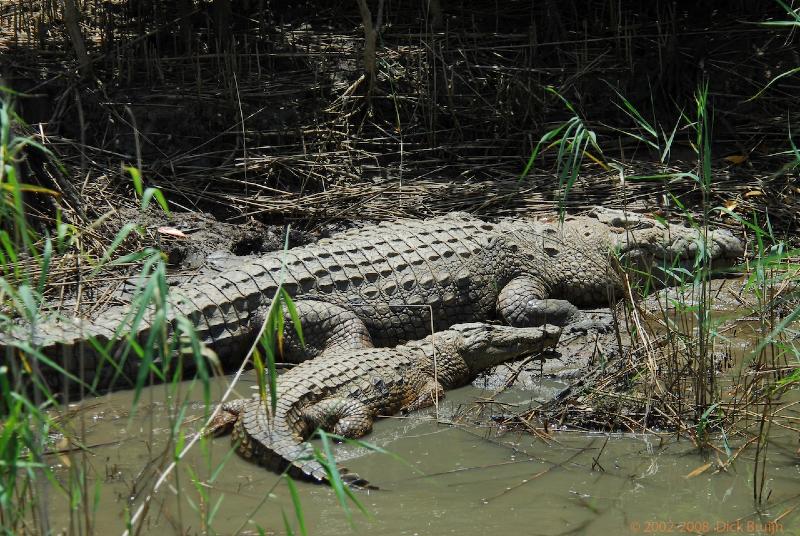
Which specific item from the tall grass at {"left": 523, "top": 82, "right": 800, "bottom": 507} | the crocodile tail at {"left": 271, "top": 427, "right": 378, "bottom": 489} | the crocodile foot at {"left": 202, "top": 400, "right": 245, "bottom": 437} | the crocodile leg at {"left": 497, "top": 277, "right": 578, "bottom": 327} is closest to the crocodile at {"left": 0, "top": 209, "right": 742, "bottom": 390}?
the crocodile leg at {"left": 497, "top": 277, "right": 578, "bottom": 327}

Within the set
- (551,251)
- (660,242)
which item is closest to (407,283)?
(551,251)

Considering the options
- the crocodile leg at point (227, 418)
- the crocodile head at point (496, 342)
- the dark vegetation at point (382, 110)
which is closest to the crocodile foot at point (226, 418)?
the crocodile leg at point (227, 418)

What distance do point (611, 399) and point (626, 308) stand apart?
474mm

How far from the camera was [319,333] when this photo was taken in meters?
5.47

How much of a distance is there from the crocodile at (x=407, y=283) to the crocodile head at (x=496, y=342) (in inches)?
17.9

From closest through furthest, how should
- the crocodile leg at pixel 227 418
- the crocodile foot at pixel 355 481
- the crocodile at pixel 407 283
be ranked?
the crocodile foot at pixel 355 481 < the crocodile leg at pixel 227 418 < the crocodile at pixel 407 283

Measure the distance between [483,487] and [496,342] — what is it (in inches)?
57.4

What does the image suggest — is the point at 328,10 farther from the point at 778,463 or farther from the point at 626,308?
the point at 778,463

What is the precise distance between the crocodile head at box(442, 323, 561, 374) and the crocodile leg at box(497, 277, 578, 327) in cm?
50

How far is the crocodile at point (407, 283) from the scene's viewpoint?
5.29m

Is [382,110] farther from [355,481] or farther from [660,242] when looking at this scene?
[355,481]

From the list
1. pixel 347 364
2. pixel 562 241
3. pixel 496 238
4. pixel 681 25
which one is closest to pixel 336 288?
pixel 347 364

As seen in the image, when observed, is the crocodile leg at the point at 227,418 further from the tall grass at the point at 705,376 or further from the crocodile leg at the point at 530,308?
the crocodile leg at the point at 530,308

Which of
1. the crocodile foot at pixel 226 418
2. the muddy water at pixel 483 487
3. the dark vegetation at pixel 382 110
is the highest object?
the dark vegetation at pixel 382 110
